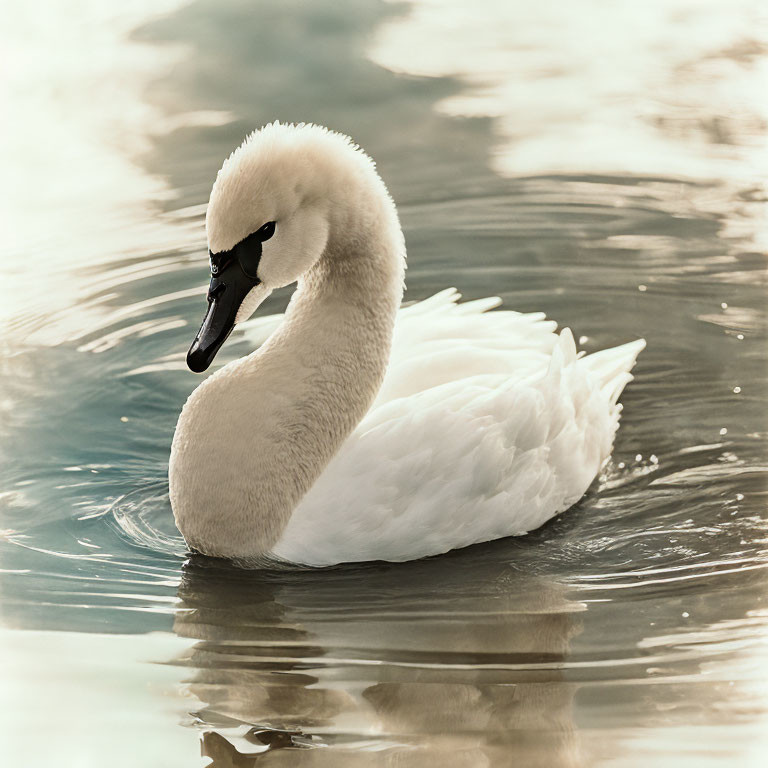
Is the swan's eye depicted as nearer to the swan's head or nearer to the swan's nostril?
the swan's head

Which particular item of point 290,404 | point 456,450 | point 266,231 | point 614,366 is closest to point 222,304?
point 266,231

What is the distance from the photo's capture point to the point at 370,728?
4.29 m

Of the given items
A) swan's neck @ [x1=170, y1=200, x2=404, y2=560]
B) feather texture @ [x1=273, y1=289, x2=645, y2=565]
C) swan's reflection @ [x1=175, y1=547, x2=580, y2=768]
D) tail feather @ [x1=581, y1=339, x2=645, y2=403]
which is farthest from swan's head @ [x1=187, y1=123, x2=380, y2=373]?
tail feather @ [x1=581, y1=339, x2=645, y2=403]

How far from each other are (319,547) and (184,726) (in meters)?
0.97

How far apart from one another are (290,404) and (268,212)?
2.32 ft

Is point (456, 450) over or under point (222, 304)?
under

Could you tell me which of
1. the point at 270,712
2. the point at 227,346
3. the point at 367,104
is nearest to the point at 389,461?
the point at 270,712

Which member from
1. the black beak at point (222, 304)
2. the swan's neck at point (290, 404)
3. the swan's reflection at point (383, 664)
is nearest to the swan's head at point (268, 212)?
the black beak at point (222, 304)

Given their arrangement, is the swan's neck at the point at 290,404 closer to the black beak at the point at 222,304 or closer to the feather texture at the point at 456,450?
the feather texture at the point at 456,450

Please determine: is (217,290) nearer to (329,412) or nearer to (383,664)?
(329,412)

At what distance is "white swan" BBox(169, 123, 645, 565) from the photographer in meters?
5.02

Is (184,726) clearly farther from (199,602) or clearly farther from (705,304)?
(705,304)

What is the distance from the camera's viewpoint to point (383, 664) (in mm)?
4605

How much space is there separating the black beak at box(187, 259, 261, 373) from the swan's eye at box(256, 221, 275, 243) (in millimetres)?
117
